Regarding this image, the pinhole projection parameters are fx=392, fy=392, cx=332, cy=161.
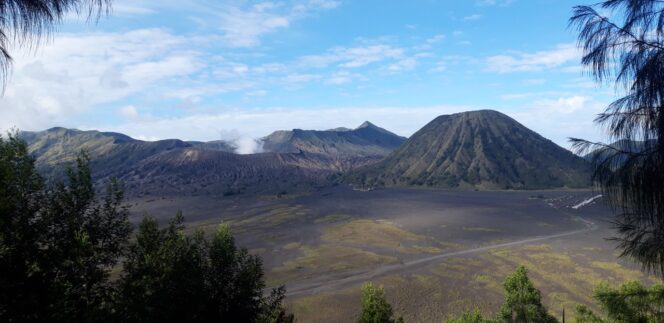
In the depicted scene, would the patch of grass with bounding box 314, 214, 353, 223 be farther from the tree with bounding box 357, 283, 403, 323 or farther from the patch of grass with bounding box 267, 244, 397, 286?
the tree with bounding box 357, 283, 403, 323

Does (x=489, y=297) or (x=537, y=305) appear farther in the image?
(x=489, y=297)

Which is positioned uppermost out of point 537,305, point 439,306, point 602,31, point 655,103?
point 602,31

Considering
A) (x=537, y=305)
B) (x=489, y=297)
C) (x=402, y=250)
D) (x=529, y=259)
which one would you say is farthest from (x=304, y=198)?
(x=537, y=305)

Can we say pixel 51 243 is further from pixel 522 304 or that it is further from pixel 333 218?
pixel 333 218

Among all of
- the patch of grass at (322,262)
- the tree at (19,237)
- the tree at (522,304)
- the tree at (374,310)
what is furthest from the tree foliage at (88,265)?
the patch of grass at (322,262)

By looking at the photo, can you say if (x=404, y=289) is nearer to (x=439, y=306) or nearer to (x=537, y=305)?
(x=439, y=306)

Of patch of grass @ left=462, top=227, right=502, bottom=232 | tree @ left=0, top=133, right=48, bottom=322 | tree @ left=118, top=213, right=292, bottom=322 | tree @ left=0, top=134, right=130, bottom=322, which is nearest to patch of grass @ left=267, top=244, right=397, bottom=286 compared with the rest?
patch of grass @ left=462, top=227, right=502, bottom=232

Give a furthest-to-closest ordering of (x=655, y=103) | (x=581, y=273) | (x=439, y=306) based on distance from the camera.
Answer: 1. (x=581, y=273)
2. (x=439, y=306)
3. (x=655, y=103)
